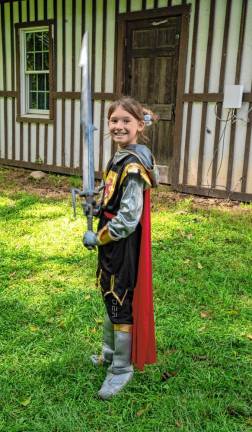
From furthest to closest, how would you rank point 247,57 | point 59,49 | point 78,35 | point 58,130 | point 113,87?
point 58,130
point 59,49
point 78,35
point 113,87
point 247,57

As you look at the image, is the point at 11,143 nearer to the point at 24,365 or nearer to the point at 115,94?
the point at 115,94

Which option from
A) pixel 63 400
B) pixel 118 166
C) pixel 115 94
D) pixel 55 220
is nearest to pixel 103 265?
pixel 118 166

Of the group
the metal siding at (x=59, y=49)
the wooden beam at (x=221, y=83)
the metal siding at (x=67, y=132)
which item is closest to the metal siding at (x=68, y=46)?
the metal siding at (x=59, y=49)

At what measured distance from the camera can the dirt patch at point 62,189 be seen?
6.64m

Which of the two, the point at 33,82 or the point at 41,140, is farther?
the point at 33,82

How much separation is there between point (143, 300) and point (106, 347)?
1.47 feet

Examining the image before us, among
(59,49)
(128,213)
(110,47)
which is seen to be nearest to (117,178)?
(128,213)

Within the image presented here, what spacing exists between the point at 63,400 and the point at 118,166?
1.30m

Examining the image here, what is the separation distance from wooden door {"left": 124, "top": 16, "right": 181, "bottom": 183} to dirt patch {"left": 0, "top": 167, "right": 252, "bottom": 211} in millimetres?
689

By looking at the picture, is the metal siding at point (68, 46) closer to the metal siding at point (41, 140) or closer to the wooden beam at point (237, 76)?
the metal siding at point (41, 140)

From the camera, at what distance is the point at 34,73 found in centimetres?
944

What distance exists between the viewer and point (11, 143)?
999 cm

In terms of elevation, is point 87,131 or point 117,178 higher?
point 87,131

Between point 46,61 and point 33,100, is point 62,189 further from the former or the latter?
point 46,61
